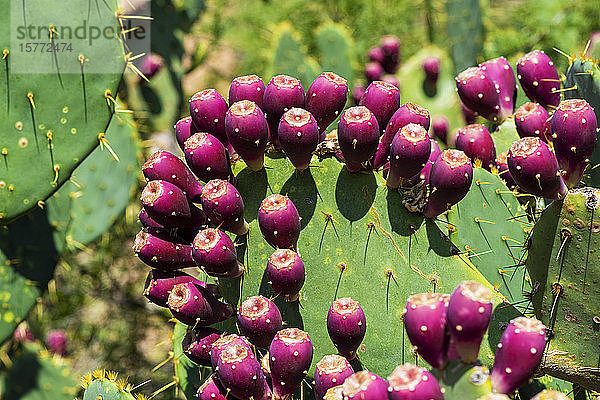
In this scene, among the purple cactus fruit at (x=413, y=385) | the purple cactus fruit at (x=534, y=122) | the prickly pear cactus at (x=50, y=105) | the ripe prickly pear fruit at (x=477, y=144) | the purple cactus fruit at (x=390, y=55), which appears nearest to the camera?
the purple cactus fruit at (x=413, y=385)

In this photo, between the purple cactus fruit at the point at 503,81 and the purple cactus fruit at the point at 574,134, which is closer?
the purple cactus fruit at the point at 574,134

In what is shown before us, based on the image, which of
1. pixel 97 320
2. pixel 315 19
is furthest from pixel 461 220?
pixel 315 19

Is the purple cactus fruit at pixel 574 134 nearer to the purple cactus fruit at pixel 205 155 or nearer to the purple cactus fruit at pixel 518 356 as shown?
the purple cactus fruit at pixel 518 356

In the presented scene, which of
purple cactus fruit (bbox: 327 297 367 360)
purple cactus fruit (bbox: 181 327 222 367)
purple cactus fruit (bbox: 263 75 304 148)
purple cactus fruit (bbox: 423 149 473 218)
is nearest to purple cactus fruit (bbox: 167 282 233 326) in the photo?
purple cactus fruit (bbox: 181 327 222 367)

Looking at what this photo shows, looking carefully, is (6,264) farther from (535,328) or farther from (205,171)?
(535,328)

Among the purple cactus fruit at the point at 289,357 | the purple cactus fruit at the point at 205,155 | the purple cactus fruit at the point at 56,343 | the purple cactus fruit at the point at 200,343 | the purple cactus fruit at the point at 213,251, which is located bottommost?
the purple cactus fruit at the point at 56,343

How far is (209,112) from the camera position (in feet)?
4.40

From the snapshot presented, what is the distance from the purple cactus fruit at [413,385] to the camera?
2.81ft

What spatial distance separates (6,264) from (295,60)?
1.79 m

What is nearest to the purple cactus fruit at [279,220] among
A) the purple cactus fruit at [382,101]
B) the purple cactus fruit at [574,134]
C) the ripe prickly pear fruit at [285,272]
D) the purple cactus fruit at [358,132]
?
the ripe prickly pear fruit at [285,272]

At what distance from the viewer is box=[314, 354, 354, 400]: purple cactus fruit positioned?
113cm

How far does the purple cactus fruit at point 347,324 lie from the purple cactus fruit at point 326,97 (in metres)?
0.38

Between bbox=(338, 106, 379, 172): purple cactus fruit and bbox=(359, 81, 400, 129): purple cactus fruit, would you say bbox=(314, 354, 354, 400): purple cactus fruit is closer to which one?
bbox=(338, 106, 379, 172): purple cactus fruit

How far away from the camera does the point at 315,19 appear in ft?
17.0
